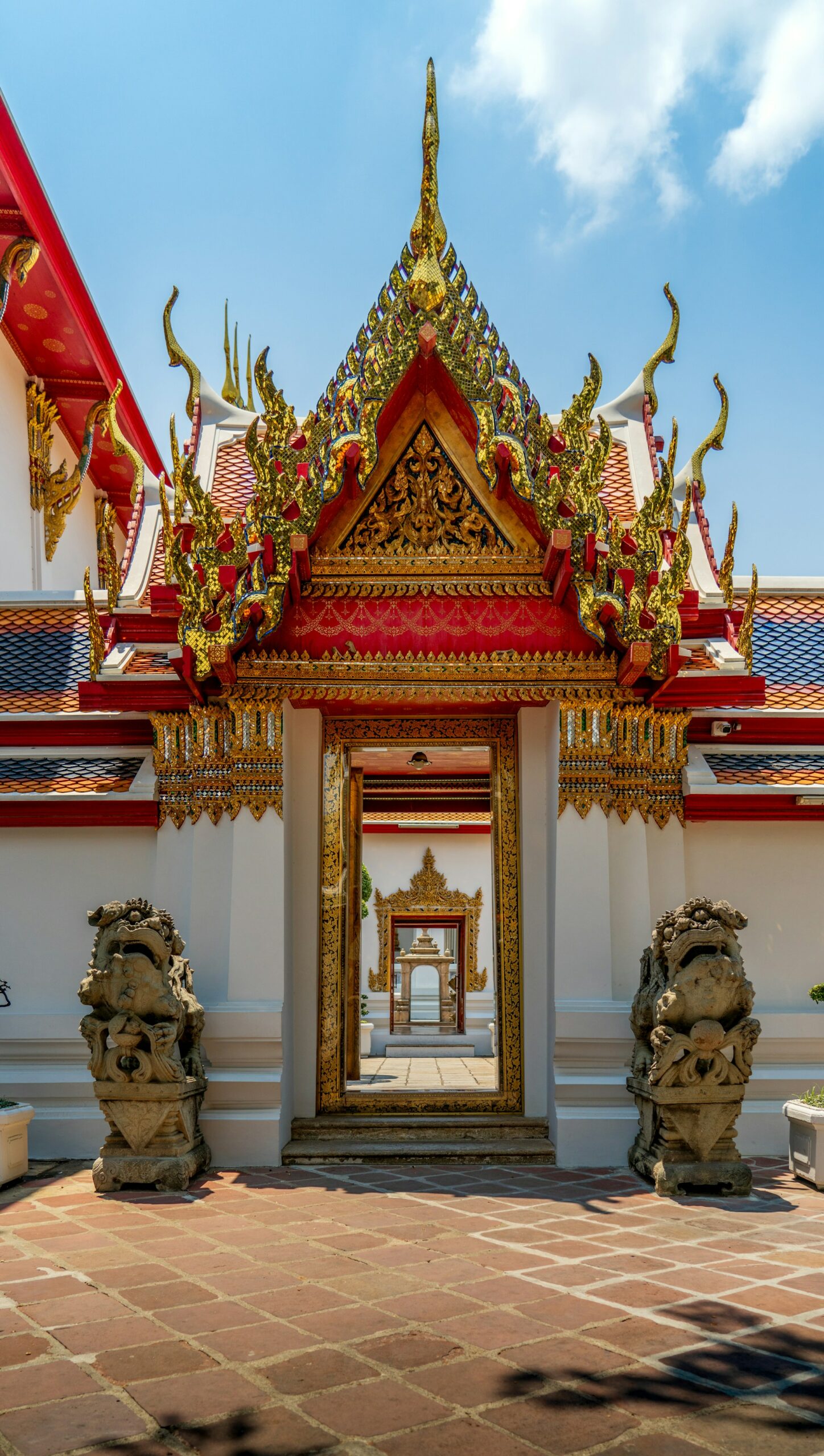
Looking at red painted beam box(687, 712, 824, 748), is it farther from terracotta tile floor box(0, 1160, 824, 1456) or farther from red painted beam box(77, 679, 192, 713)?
red painted beam box(77, 679, 192, 713)

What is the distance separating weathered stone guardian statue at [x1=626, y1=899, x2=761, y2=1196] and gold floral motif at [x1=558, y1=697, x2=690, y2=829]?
3.46 ft

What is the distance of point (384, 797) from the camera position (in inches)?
389

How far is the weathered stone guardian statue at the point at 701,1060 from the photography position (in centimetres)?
537

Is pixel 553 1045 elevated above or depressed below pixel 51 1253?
above

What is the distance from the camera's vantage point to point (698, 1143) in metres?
5.43

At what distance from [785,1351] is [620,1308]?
1.84ft

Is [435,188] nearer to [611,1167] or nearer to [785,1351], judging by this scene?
[611,1167]

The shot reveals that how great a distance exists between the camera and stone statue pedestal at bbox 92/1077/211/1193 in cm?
546

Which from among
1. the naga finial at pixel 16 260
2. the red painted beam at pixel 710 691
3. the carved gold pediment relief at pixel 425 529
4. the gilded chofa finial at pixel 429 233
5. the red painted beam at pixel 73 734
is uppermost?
the naga finial at pixel 16 260

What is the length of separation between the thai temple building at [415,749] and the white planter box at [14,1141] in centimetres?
50

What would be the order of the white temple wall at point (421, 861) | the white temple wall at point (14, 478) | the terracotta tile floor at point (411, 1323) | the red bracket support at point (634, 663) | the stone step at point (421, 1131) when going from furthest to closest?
the white temple wall at point (421, 861)
the white temple wall at point (14, 478)
the stone step at point (421, 1131)
the red bracket support at point (634, 663)
the terracotta tile floor at point (411, 1323)

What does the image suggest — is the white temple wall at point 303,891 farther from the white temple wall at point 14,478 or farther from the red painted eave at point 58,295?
the red painted eave at point 58,295

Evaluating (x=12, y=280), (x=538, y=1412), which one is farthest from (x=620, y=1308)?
(x=12, y=280)

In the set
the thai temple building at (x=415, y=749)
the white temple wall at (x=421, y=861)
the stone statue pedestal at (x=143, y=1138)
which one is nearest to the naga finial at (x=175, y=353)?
the thai temple building at (x=415, y=749)
